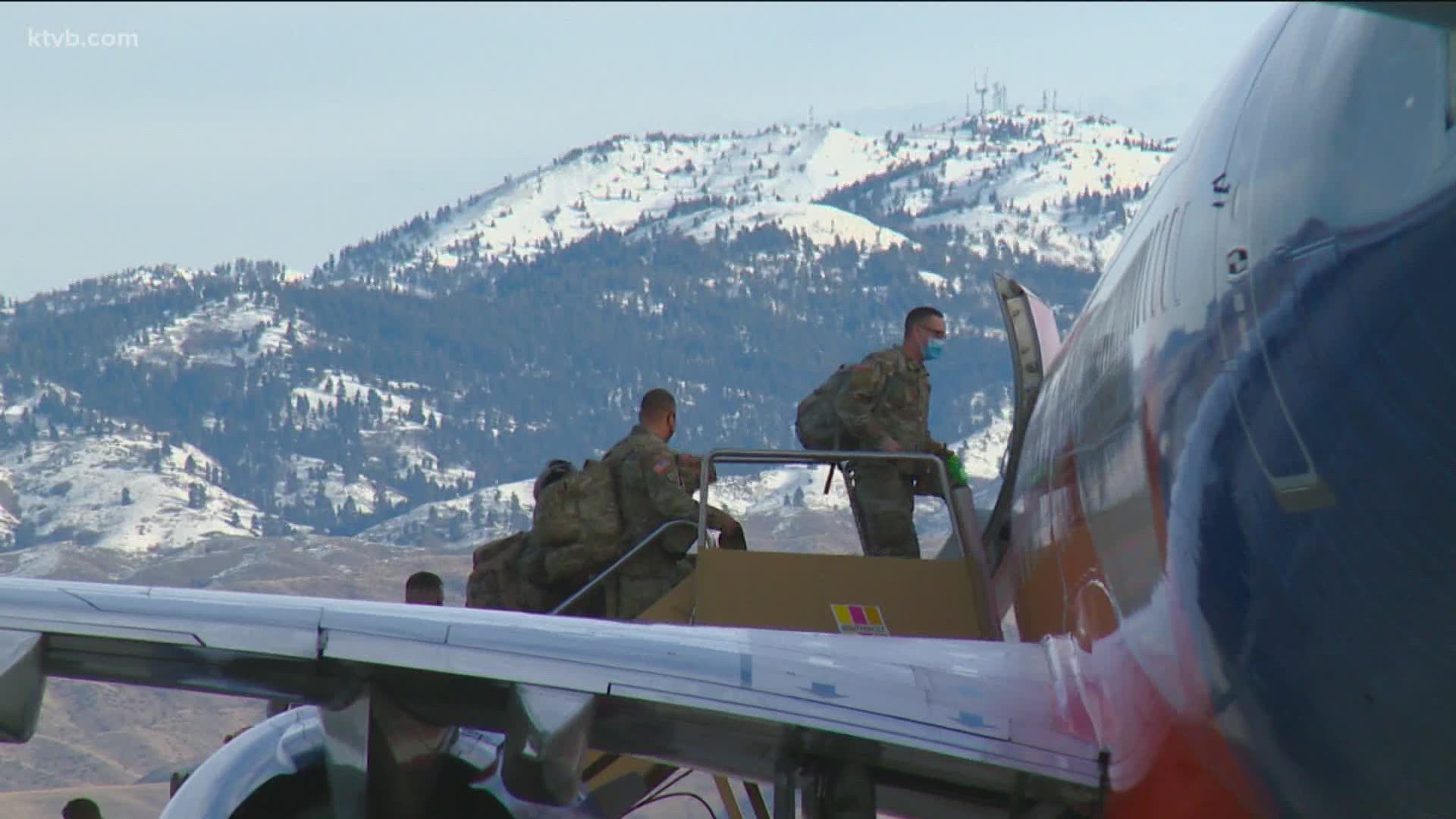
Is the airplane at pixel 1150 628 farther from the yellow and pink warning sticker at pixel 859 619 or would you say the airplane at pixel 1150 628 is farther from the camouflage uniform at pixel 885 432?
the camouflage uniform at pixel 885 432

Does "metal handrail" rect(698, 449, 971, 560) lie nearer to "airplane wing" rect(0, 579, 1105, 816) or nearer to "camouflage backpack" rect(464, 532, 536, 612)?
"camouflage backpack" rect(464, 532, 536, 612)

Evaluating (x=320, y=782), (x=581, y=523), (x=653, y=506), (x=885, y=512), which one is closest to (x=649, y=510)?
(x=653, y=506)

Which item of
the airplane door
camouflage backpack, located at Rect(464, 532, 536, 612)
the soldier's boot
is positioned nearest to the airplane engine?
the airplane door

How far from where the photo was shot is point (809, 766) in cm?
938

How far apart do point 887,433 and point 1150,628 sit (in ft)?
24.3

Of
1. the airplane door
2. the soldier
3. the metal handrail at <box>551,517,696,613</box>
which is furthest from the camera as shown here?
the soldier

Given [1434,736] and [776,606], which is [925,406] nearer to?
[776,606]

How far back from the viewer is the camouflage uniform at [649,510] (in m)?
15.1

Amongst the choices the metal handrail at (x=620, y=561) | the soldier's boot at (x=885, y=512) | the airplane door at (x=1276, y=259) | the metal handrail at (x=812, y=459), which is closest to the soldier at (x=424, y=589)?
the metal handrail at (x=620, y=561)

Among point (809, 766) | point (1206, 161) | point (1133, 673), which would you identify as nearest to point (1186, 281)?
point (1206, 161)

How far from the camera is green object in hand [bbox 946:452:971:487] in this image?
15.0 metres

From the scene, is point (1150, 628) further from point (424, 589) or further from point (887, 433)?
point (424, 589)

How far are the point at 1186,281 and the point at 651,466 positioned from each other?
785 centimetres

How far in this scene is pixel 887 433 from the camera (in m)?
15.2
